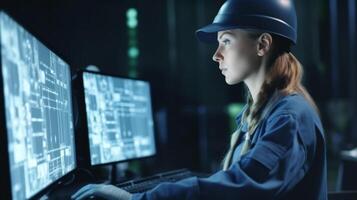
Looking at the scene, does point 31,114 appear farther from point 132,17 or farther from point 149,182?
point 132,17

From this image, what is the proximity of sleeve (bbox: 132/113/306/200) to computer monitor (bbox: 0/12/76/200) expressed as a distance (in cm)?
29

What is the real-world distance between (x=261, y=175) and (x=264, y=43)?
1.42 feet

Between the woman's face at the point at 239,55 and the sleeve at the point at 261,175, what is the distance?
259 millimetres

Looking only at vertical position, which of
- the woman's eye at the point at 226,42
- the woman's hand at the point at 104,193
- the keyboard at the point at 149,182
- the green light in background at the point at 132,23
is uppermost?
the green light in background at the point at 132,23

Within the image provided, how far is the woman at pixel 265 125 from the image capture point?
1156mm

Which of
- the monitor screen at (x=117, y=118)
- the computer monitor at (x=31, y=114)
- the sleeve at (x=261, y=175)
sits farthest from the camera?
the monitor screen at (x=117, y=118)

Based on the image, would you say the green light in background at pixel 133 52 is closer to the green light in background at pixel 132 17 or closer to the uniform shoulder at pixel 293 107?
the green light in background at pixel 132 17

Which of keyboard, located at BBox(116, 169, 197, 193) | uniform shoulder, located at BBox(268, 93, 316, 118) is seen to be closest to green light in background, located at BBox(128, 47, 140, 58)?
keyboard, located at BBox(116, 169, 197, 193)

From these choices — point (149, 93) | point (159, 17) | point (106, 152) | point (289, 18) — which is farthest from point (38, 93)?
point (159, 17)

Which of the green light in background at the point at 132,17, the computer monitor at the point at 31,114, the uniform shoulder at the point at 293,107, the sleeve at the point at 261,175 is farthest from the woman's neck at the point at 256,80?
the green light in background at the point at 132,17

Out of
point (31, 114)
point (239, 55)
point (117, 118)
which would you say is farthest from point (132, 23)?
point (31, 114)

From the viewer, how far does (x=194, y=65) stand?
503 centimetres

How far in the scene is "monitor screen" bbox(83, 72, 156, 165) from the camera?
1.64m

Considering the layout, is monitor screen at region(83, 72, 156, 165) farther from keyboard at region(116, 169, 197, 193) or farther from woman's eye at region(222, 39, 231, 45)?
woman's eye at region(222, 39, 231, 45)
